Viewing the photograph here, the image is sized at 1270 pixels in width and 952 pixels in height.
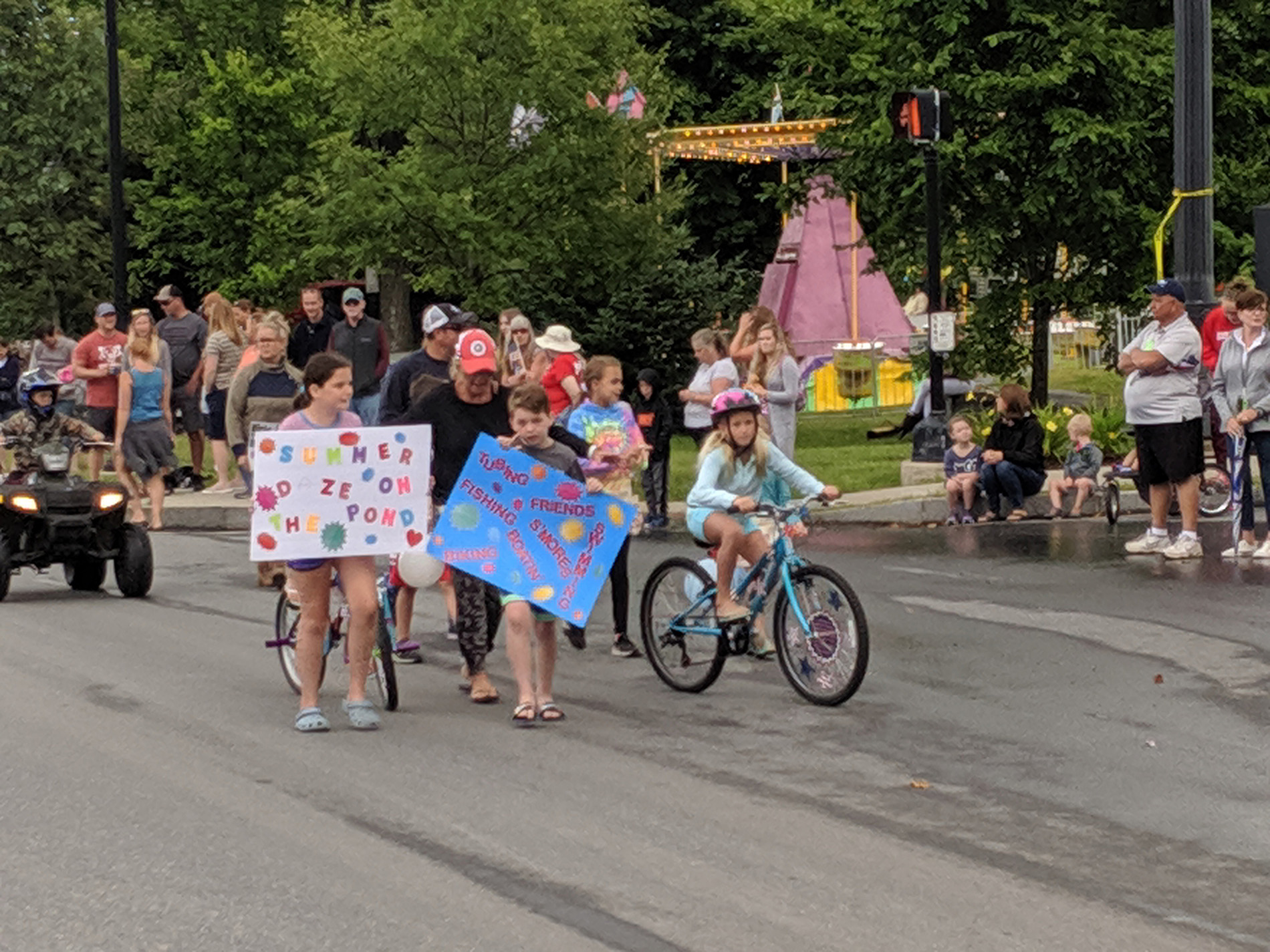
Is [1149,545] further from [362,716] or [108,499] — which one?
[362,716]

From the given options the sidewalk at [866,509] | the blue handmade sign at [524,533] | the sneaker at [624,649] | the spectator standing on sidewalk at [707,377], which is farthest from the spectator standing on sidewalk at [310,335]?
the blue handmade sign at [524,533]

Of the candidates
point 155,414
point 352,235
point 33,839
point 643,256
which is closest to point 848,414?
point 643,256

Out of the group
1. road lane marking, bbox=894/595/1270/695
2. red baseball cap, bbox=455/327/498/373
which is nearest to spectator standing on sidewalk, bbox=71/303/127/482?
road lane marking, bbox=894/595/1270/695

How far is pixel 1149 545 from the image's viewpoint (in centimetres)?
1617

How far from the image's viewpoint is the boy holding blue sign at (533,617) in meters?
10.8

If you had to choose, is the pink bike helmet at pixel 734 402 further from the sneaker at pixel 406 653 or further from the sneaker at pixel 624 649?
the sneaker at pixel 406 653

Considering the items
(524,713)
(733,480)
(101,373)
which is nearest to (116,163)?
(101,373)

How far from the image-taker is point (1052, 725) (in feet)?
34.1

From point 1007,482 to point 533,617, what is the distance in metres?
9.04

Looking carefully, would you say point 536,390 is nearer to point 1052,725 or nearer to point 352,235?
point 1052,725

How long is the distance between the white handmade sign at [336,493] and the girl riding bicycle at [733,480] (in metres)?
1.42

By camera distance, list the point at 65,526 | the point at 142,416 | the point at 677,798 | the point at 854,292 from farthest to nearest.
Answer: the point at 854,292 → the point at 142,416 → the point at 65,526 → the point at 677,798

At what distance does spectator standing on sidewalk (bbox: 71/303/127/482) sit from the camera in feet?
68.4

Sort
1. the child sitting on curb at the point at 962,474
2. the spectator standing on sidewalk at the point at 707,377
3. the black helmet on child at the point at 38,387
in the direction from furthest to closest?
the child sitting on curb at the point at 962,474
the spectator standing on sidewalk at the point at 707,377
the black helmet on child at the point at 38,387
